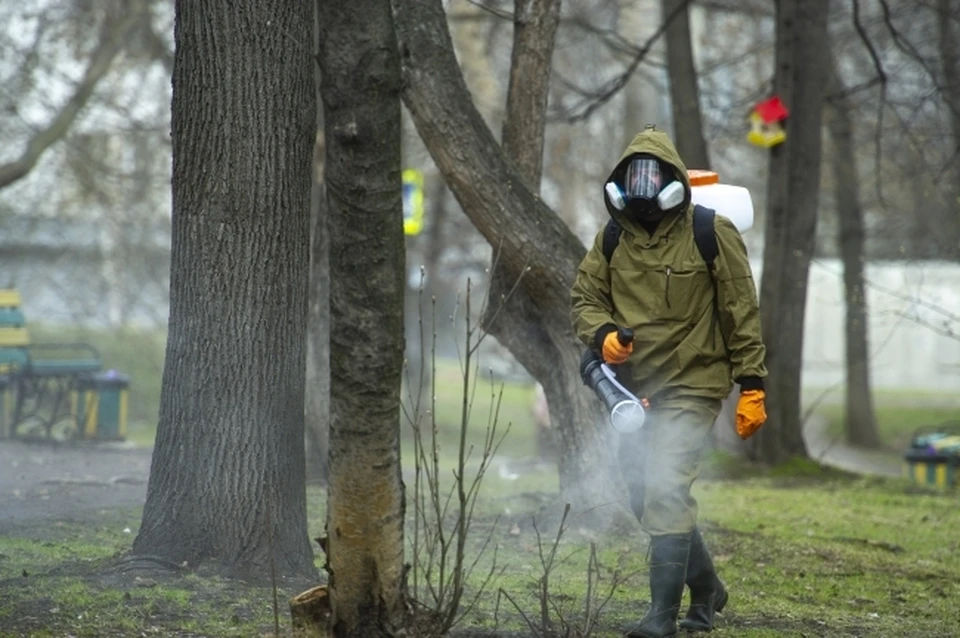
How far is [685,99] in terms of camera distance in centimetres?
1300

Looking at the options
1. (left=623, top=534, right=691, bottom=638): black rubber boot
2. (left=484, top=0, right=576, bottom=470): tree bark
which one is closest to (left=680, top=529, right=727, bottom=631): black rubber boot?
(left=623, top=534, right=691, bottom=638): black rubber boot

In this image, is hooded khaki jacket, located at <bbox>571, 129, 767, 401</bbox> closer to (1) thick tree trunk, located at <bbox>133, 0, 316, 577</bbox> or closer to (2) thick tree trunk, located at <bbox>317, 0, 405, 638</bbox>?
(2) thick tree trunk, located at <bbox>317, 0, 405, 638</bbox>

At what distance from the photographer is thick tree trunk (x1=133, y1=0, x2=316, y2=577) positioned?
18.2 feet

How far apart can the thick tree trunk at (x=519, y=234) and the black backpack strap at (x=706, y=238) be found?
178 cm

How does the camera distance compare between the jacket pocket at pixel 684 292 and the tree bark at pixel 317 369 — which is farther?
the tree bark at pixel 317 369

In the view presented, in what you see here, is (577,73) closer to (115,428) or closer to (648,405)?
(115,428)

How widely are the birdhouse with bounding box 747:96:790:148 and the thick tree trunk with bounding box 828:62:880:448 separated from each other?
447 cm

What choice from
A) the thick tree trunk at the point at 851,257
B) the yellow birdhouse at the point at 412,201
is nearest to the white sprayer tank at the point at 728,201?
the yellow birdhouse at the point at 412,201

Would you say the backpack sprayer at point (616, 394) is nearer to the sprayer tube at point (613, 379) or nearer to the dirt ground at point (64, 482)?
the sprayer tube at point (613, 379)

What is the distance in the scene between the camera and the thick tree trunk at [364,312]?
3.98m

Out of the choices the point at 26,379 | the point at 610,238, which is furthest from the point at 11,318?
the point at 610,238

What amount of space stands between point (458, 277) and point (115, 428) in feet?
44.3

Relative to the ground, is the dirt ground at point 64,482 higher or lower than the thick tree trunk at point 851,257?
lower

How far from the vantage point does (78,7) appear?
18844 mm
